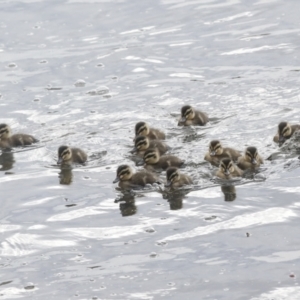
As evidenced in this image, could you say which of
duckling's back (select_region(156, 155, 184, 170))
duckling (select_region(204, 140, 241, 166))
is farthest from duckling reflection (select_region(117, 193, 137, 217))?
duckling (select_region(204, 140, 241, 166))

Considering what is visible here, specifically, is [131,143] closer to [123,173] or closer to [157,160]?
[157,160]

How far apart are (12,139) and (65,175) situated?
115cm

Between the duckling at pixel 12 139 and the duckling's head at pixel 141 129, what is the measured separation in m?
1.11

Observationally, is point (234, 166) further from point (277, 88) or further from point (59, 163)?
point (277, 88)

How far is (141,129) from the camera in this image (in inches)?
386

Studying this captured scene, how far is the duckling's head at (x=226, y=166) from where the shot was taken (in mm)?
8641

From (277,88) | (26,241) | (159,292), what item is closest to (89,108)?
(277,88)

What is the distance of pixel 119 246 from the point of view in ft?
24.2

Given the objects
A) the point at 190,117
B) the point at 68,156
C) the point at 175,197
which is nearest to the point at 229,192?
the point at 175,197

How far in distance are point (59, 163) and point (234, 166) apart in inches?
66.6

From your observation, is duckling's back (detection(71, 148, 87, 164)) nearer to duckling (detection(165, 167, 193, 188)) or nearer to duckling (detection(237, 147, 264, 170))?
duckling (detection(165, 167, 193, 188))

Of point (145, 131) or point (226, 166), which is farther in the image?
point (145, 131)

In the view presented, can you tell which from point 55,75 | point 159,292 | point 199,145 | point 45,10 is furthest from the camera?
point 45,10

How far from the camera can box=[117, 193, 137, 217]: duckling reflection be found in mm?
8125
